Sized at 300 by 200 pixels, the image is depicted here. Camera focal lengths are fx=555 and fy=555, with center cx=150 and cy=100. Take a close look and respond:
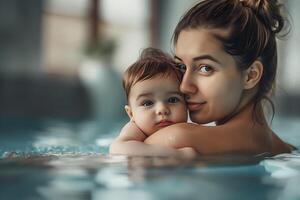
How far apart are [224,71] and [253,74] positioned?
9 centimetres

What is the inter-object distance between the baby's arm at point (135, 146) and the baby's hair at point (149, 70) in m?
0.10

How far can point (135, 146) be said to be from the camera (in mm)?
1349

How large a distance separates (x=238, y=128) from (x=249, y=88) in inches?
4.1

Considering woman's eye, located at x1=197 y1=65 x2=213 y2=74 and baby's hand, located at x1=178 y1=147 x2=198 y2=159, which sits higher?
woman's eye, located at x1=197 y1=65 x2=213 y2=74

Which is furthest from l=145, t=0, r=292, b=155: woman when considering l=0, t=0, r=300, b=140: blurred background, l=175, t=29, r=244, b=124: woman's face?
l=0, t=0, r=300, b=140: blurred background

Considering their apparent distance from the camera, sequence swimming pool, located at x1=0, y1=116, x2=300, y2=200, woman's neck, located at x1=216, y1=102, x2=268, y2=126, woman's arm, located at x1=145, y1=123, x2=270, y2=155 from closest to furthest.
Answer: swimming pool, located at x1=0, y1=116, x2=300, y2=200, woman's arm, located at x1=145, y1=123, x2=270, y2=155, woman's neck, located at x1=216, y1=102, x2=268, y2=126

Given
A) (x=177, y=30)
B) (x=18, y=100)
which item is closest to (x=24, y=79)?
(x=18, y=100)

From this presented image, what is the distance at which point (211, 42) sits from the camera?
1346 millimetres

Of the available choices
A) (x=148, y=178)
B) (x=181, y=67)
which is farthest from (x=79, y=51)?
(x=148, y=178)

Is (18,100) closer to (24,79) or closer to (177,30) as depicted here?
(24,79)

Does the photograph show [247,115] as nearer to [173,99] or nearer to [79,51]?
[173,99]

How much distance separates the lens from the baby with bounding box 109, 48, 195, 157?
132 cm

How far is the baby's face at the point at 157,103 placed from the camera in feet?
4.34

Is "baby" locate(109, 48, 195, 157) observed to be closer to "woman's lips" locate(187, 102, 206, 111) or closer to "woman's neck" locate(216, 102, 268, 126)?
"woman's lips" locate(187, 102, 206, 111)
